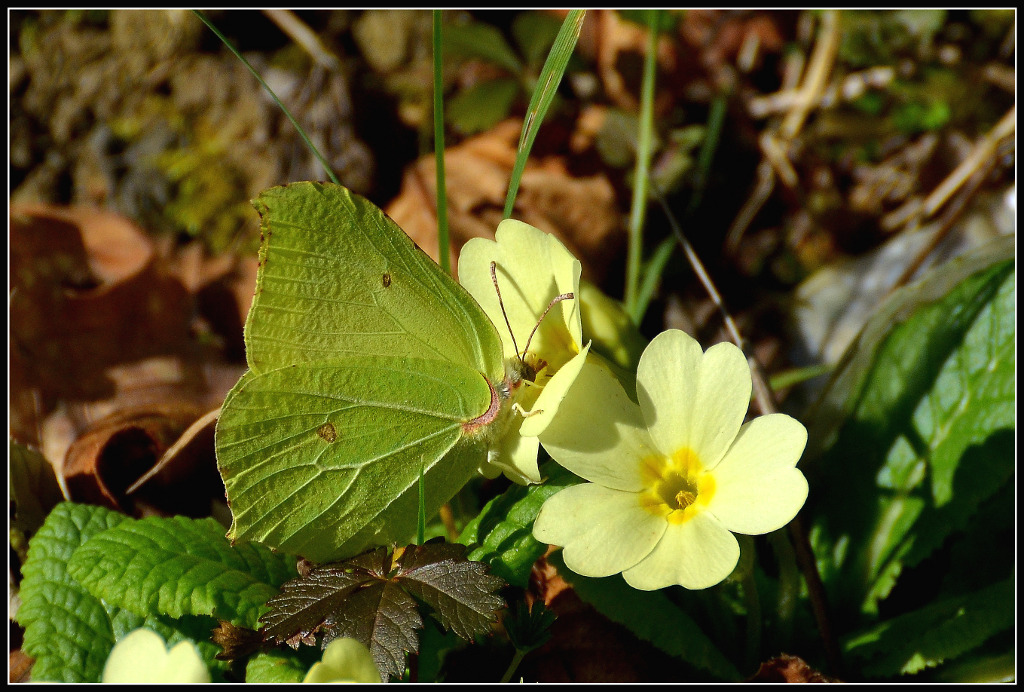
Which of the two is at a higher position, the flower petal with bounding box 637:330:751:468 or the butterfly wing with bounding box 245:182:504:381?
the butterfly wing with bounding box 245:182:504:381

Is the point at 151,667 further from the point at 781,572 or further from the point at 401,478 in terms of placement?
the point at 781,572

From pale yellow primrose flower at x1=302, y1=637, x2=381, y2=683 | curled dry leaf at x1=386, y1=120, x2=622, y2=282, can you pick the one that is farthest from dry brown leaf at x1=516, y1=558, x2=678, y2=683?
curled dry leaf at x1=386, y1=120, x2=622, y2=282

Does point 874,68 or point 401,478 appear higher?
point 874,68

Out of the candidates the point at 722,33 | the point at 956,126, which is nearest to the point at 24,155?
the point at 722,33

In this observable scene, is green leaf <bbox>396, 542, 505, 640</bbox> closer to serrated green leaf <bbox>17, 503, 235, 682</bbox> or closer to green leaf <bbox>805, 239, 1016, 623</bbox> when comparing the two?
serrated green leaf <bbox>17, 503, 235, 682</bbox>

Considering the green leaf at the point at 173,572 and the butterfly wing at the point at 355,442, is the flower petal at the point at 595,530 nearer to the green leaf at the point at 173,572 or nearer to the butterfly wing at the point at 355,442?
the butterfly wing at the point at 355,442
